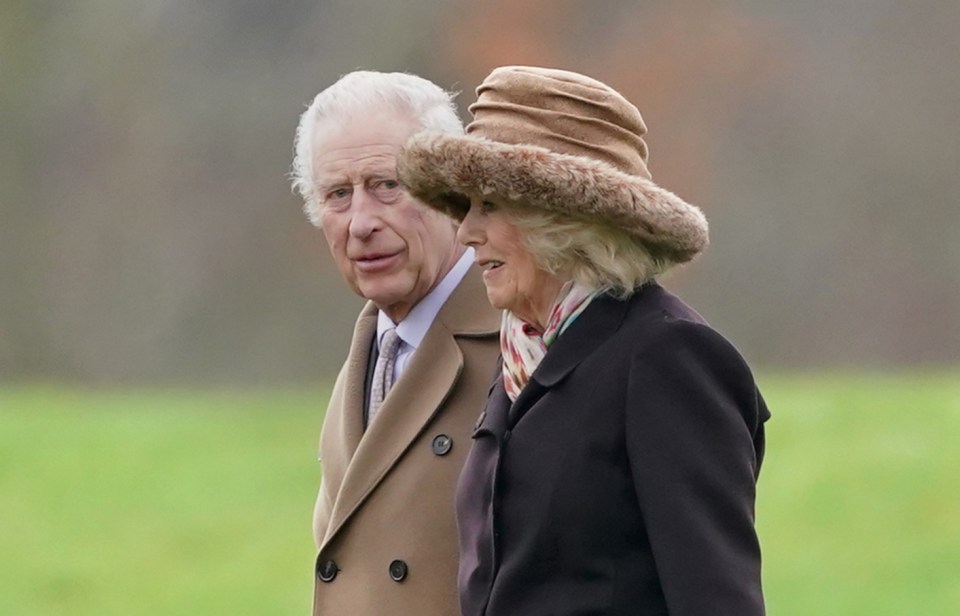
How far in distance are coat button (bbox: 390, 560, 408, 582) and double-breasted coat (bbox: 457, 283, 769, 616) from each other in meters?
0.33

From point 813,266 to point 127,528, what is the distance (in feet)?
23.4

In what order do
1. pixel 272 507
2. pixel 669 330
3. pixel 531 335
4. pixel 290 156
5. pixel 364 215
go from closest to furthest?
pixel 669 330
pixel 531 335
pixel 364 215
pixel 272 507
pixel 290 156

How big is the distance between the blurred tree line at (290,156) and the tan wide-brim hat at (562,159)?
37.9 feet

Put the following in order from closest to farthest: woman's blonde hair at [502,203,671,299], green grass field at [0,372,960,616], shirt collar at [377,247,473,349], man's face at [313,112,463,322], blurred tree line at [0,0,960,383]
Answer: woman's blonde hair at [502,203,671,299]
man's face at [313,112,463,322]
shirt collar at [377,247,473,349]
green grass field at [0,372,960,616]
blurred tree line at [0,0,960,383]

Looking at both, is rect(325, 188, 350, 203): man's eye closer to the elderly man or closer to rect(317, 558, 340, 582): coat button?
the elderly man

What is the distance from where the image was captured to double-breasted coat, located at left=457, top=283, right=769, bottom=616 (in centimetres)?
237

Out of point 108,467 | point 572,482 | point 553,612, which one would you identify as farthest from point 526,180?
point 108,467

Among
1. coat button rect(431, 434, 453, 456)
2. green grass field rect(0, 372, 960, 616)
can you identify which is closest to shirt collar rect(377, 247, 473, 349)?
coat button rect(431, 434, 453, 456)

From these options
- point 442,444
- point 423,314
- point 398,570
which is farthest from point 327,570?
point 423,314

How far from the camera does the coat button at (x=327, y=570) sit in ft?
9.98

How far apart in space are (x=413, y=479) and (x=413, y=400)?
0.16 meters

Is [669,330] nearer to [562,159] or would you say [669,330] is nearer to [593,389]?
[593,389]

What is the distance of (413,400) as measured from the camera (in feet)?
9.93

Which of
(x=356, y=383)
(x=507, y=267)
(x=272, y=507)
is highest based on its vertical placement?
(x=272, y=507)
